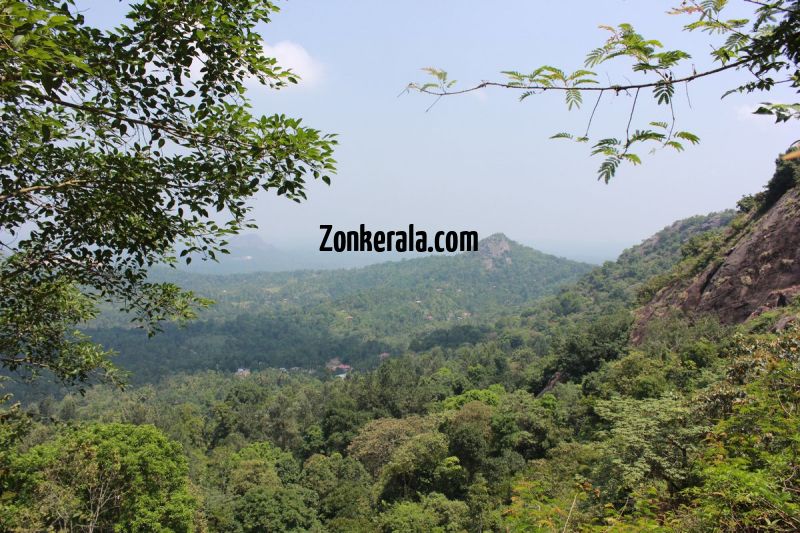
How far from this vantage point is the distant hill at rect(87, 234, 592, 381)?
106375 millimetres

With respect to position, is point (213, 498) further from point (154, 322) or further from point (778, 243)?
point (778, 243)

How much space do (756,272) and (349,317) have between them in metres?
126

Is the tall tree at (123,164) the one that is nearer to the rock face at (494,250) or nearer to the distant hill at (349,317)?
the distant hill at (349,317)

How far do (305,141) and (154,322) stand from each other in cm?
264

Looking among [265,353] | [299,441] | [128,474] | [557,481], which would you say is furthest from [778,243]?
[265,353]

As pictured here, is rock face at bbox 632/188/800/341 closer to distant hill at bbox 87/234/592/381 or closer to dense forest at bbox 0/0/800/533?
dense forest at bbox 0/0/800/533

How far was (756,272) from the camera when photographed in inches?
789

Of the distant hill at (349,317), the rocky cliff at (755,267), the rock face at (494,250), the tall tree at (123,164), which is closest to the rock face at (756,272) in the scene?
the rocky cliff at (755,267)

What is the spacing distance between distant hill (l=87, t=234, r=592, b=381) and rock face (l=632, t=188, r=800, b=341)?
3141 inches

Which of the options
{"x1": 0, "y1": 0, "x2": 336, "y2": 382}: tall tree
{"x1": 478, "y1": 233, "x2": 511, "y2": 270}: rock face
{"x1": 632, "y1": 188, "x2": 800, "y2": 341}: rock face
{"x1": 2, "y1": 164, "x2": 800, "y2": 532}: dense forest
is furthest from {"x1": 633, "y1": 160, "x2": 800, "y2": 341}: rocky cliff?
{"x1": 478, "y1": 233, "x2": 511, "y2": 270}: rock face

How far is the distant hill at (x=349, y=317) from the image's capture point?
349ft

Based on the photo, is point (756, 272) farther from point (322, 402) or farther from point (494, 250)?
point (494, 250)

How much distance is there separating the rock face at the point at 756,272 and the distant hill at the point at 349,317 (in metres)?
79.8

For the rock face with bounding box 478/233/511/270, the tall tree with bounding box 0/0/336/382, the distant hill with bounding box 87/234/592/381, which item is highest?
the rock face with bounding box 478/233/511/270
